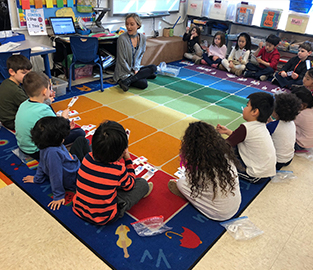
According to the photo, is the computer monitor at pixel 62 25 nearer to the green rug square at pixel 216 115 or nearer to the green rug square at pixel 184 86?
the green rug square at pixel 184 86

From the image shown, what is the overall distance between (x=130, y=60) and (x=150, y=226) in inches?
119

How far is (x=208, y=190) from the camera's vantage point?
1829 mm

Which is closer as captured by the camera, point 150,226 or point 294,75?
point 150,226

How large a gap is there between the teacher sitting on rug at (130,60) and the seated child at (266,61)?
2.12 metres

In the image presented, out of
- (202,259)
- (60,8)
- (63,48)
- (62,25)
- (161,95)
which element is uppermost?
(60,8)

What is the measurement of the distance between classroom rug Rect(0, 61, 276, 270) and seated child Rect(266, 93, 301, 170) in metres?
0.39

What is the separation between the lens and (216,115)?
357 cm

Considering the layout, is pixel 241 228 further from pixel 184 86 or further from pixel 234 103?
pixel 184 86

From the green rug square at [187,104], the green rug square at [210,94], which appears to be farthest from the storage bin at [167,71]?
the green rug square at [187,104]

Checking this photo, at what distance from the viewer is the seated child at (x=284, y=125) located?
2336mm

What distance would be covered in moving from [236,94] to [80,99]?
2435 mm

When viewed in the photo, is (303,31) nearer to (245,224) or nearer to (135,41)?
(135,41)

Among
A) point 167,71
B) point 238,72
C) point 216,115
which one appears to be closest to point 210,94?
point 216,115

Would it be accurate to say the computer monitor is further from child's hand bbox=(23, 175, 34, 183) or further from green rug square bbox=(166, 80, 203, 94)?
child's hand bbox=(23, 175, 34, 183)
